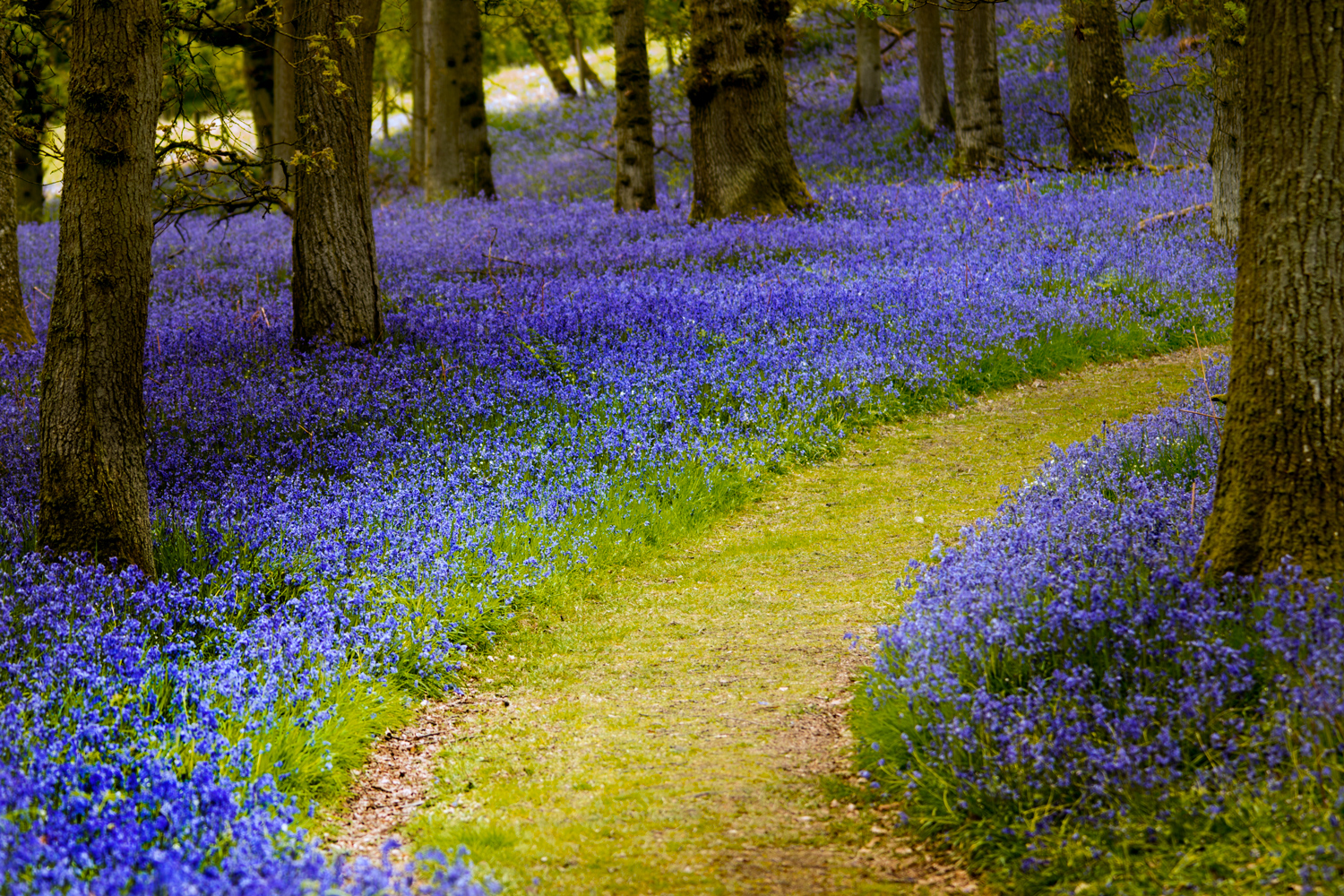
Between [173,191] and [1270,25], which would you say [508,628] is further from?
[1270,25]

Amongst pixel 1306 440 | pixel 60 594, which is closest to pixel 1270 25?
pixel 1306 440

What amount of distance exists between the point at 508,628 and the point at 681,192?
15.6 metres

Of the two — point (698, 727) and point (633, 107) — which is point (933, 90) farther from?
point (698, 727)

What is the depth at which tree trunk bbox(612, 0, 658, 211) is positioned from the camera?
55.6 feet

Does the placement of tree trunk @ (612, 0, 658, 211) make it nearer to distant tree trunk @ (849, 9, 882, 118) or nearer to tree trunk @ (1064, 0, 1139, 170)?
tree trunk @ (1064, 0, 1139, 170)

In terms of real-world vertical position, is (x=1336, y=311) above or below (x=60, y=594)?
above

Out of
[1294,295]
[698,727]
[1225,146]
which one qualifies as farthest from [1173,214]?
[698,727]

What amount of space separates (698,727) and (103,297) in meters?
3.54

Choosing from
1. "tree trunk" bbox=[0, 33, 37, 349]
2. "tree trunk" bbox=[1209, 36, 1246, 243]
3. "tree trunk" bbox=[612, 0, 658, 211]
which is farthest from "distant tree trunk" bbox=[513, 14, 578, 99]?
"tree trunk" bbox=[0, 33, 37, 349]

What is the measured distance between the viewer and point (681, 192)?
2061 centimetres

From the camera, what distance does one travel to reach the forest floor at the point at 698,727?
3828 mm

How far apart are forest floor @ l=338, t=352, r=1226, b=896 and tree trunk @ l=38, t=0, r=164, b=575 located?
1950mm

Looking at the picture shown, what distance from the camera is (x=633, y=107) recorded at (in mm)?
17141

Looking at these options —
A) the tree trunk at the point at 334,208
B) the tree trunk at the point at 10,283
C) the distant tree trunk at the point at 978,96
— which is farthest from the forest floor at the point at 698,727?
the distant tree trunk at the point at 978,96
